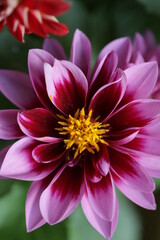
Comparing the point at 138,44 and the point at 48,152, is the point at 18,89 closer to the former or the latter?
the point at 48,152

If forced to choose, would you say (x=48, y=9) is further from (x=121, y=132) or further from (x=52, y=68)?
(x=121, y=132)

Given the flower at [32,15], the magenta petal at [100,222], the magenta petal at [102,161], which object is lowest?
the magenta petal at [100,222]

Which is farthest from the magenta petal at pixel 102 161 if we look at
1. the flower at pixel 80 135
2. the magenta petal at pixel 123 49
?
the magenta petal at pixel 123 49

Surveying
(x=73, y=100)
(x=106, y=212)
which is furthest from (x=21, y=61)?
(x=106, y=212)

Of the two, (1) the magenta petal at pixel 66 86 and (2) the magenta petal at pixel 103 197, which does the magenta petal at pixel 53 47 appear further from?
(2) the magenta petal at pixel 103 197

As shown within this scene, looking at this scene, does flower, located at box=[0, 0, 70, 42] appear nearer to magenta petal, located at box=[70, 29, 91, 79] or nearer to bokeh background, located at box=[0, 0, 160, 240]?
magenta petal, located at box=[70, 29, 91, 79]

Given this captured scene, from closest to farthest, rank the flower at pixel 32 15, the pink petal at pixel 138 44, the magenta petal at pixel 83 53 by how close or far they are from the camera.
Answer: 1. the flower at pixel 32 15
2. the magenta petal at pixel 83 53
3. the pink petal at pixel 138 44

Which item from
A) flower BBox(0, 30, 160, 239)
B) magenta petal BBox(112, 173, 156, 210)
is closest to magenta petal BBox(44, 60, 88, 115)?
flower BBox(0, 30, 160, 239)
